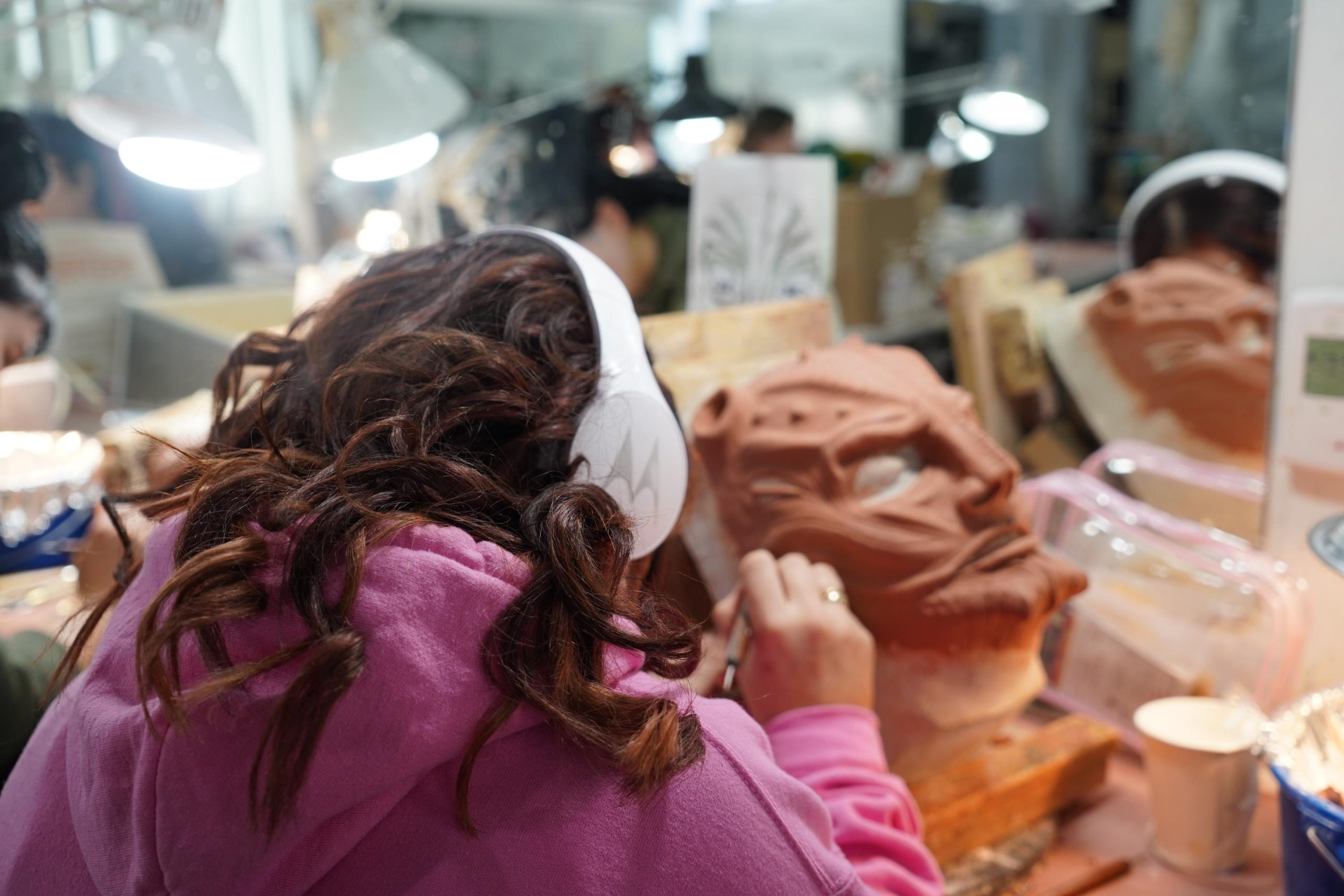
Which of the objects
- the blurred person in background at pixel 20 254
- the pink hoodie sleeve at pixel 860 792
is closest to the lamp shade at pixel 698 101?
the blurred person in background at pixel 20 254

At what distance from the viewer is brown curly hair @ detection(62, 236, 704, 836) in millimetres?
626

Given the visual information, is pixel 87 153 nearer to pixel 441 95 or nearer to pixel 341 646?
pixel 441 95

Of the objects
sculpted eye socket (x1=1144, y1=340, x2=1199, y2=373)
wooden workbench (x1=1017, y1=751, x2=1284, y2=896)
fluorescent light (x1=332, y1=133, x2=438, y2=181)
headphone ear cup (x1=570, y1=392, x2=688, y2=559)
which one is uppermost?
fluorescent light (x1=332, y1=133, x2=438, y2=181)

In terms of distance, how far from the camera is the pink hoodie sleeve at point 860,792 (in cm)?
90

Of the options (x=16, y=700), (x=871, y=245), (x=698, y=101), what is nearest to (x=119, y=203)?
(x=698, y=101)

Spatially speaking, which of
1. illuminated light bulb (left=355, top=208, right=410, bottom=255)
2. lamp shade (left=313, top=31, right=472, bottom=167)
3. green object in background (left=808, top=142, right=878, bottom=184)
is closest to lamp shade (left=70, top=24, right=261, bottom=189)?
lamp shade (left=313, top=31, right=472, bottom=167)

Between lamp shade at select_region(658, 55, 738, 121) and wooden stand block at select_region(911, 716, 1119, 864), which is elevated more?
lamp shade at select_region(658, 55, 738, 121)

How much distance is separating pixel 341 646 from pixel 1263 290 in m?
1.57

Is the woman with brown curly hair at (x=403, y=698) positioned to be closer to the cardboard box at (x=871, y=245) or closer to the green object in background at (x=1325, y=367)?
the green object in background at (x=1325, y=367)

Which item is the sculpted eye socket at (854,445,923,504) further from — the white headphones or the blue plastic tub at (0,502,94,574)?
the blue plastic tub at (0,502,94,574)

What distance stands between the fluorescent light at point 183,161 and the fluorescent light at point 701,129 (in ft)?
4.84

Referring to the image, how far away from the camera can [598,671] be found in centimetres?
71

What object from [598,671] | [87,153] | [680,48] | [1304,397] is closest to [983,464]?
[1304,397]

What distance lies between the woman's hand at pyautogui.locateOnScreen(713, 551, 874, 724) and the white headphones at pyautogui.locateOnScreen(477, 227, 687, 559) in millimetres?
201
